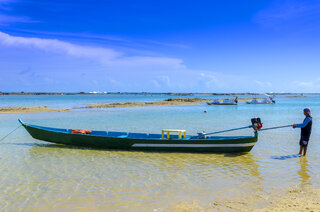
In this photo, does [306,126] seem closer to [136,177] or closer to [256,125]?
[256,125]

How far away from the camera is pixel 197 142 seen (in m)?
11.9

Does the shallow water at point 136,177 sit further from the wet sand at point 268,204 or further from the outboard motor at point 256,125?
the outboard motor at point 256,125

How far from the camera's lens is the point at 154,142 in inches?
482

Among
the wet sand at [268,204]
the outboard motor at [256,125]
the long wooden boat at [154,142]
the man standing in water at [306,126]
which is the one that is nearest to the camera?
the wet sand at [268,204]

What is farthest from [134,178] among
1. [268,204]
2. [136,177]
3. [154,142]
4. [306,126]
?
[306,126]

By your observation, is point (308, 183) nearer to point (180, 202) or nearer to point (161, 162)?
point (180, 202)

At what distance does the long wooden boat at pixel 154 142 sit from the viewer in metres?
11.6

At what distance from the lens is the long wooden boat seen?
38.0 ft

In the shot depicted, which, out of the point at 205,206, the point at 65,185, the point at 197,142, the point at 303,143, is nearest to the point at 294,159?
the point at 303,143

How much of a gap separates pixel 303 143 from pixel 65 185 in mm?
9437

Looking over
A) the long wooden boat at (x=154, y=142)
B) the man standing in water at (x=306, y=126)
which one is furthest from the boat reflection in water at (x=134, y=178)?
the man standing in water at (x=306, y=126)

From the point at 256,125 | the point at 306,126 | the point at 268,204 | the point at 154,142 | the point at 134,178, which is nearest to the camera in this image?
the point at 268,204

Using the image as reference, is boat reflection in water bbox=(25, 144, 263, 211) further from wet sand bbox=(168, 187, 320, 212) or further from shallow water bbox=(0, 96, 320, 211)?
wet sand bbox=(168, 187, 320, 212)

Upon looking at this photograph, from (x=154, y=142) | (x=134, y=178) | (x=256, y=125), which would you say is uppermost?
(x=256, y=125)
